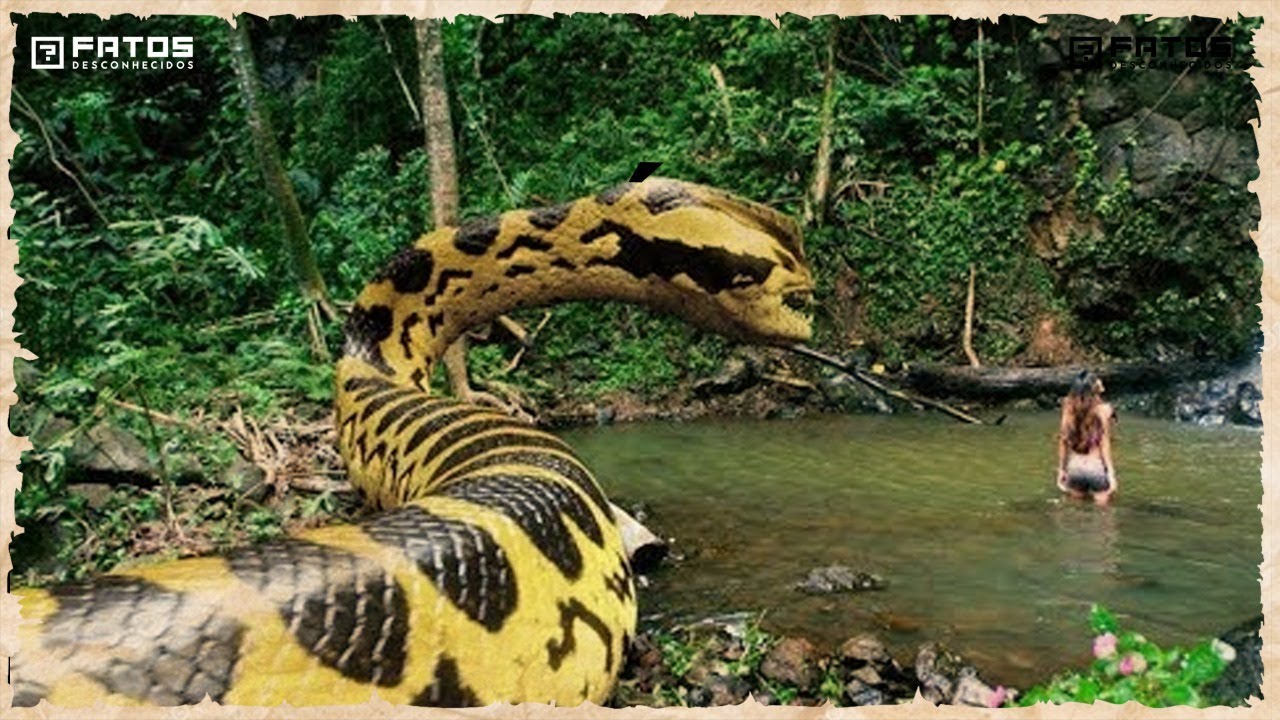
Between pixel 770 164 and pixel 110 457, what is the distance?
30.6 ft

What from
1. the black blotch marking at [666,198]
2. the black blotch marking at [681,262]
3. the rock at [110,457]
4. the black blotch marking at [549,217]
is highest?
the black blotch marking at [666,198]

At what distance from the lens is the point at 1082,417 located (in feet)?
21.1

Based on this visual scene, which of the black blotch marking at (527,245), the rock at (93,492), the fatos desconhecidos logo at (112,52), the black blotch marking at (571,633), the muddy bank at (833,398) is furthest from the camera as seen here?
the muddy bank at (833,398)

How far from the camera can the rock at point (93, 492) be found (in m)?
4.75

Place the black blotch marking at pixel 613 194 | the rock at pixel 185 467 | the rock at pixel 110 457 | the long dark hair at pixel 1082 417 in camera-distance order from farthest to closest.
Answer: the long dark hair at pixel 1082 417
the rock at pixel 185 467
the rock at pixel 110 457
the black blotch marking at pixel 613 194

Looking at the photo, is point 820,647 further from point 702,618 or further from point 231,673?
point 231,673

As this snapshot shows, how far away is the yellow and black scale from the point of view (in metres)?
1.73

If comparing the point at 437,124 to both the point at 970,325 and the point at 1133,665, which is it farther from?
the point at 970,325

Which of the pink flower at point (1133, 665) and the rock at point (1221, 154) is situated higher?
the rock at point (1221, 154)

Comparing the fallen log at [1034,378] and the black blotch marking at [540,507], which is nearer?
the black blotch marking at [540,507]

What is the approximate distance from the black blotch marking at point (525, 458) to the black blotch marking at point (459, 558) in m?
0.74

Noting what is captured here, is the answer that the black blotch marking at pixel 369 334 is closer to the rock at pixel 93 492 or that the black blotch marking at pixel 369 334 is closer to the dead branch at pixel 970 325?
the rock at pixel 93 492

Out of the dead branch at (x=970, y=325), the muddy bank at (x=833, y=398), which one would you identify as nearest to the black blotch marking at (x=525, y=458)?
the muddy bank at (x=833, y=398)

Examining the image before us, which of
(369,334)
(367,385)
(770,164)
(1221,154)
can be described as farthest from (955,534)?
(1221,154)
